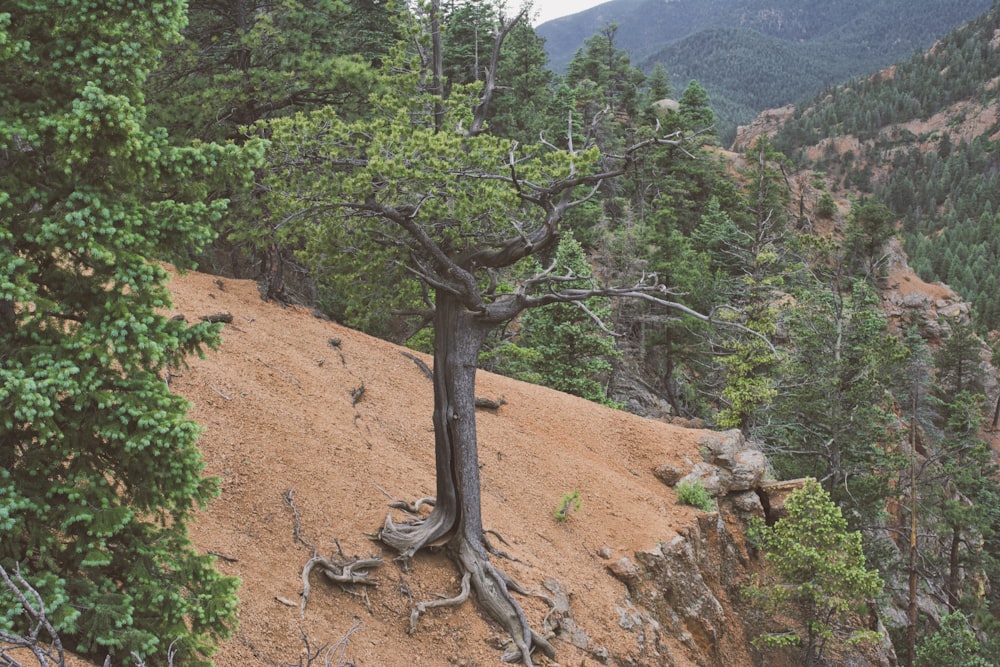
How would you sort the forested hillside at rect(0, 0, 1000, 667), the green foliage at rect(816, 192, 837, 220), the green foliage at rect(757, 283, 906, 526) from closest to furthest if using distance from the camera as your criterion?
1. the forested hillside at rect(0, 0, 1000, 667)
2. the green foliage at rect(757, 283, 906, 526)
3. the green foliage at rect(816, 192, 837, 220)

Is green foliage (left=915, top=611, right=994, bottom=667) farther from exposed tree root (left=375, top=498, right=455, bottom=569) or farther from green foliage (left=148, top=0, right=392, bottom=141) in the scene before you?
green foliage (left=148, top=0, right=392, bottom=141)

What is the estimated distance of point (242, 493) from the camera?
373 inches

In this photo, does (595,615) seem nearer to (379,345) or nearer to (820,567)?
(820,567)

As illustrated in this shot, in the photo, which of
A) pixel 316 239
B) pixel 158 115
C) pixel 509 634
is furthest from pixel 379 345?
pixel 509 634

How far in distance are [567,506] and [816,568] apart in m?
4.98

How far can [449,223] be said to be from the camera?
9.66 m

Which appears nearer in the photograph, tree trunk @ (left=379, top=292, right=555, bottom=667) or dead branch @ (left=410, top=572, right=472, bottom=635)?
dead branch @ (left=410, top=572, right=472, bottom=635)

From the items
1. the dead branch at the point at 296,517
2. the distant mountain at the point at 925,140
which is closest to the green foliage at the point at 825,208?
the distant mountain at the point at 925,140

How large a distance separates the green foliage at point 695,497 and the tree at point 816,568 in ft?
4.13

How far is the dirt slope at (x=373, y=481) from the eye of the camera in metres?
8.41

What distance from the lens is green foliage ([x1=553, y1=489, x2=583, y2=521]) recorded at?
44.5ft

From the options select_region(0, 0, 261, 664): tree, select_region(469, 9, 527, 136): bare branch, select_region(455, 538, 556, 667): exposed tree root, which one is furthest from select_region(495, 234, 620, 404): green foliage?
select_region(0, 0, 261, 664): tree

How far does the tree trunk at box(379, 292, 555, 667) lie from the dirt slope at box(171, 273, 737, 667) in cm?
34

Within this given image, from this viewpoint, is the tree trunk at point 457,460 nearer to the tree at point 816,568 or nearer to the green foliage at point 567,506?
the green foliage at point 567,506
